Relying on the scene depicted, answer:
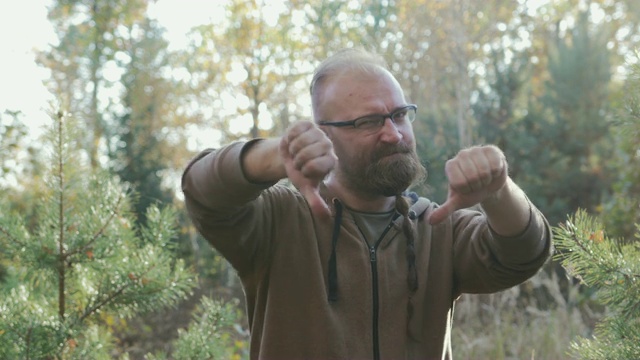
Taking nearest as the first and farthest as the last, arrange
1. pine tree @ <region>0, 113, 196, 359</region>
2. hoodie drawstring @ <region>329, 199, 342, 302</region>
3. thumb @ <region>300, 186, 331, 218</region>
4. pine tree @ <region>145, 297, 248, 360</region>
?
thumb @ <region>300, 186, 331, 218</region>
hoodie drawstring @ <region>329, 199, 342, 302</region>
pine tree @ <region>0, 113, 196, 359</region>
pine tree @ <region>145, 297, 248, 360</region>

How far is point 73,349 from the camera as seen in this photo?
285cm

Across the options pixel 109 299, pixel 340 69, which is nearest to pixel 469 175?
pixel 340 69

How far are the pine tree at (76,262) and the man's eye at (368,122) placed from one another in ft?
3.79

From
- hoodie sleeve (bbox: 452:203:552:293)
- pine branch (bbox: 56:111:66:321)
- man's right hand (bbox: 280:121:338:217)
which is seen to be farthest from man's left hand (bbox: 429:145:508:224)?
pine branch (bbox: 56:111:66:321)

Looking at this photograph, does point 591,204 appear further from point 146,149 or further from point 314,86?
point 314,86

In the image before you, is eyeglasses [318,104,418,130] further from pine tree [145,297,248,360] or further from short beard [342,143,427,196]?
pine tree [145,297,248,360]

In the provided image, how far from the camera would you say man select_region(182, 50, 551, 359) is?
2049 mm

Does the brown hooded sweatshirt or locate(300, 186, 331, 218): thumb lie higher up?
locate(300, 186, 331, 218): thumb

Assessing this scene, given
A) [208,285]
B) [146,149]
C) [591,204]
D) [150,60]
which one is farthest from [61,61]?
[591,204]

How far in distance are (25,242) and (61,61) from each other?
62.5ft

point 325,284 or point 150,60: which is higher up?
point 325,284

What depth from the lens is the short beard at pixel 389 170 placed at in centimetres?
216

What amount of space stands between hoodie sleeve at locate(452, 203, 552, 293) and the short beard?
0.82ft

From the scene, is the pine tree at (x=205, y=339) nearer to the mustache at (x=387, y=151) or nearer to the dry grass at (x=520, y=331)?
the mustache at (x=387, y=151)
